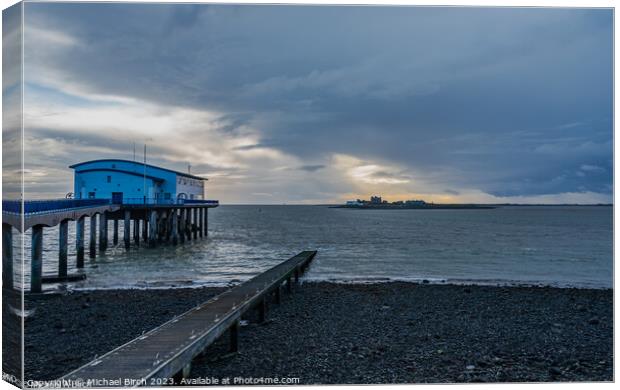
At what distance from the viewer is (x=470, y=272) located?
23391 millimetres

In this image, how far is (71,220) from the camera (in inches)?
790

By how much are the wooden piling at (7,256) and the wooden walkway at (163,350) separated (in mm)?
1717

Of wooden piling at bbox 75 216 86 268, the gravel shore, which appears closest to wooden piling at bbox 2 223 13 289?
the gravel shore

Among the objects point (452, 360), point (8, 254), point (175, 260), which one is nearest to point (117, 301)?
point (8, 254)

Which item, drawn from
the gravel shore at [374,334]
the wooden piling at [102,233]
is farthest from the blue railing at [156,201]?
the gravel shore at [374,334]

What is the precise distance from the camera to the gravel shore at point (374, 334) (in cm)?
736

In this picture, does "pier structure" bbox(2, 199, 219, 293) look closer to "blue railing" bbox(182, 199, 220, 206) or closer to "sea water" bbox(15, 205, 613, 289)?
"blue railing" bbox(182, 199, 220, 206)

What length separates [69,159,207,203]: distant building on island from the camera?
27.7 meters

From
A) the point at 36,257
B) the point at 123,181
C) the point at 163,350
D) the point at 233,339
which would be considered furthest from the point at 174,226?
the point at 163,350

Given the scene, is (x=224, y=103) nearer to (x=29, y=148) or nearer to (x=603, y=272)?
(x=29, y=148)

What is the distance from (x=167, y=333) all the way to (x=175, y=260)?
66.0ft

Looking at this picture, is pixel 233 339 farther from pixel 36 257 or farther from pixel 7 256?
pixel 36 257

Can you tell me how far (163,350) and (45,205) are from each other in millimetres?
11811

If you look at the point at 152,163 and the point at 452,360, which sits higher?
Result: the point at 152,163
